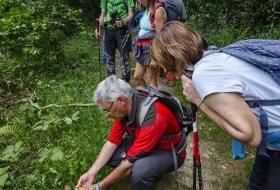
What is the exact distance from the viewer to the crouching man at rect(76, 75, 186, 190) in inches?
88.1

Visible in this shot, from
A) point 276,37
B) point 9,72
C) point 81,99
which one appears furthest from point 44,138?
point 276,37

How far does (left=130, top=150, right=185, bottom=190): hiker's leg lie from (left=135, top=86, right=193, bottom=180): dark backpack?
0.09 meters

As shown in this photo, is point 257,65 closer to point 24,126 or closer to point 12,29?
point 24,126

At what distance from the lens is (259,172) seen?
2.07 meters

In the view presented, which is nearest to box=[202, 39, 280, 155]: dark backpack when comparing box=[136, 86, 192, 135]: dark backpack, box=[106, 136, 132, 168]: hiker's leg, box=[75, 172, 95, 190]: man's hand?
box=[136, 86, 192, 135]: dark backpack

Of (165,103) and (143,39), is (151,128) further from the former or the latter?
(143,39)

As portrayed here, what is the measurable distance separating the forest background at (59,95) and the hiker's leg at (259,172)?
0.69 meters

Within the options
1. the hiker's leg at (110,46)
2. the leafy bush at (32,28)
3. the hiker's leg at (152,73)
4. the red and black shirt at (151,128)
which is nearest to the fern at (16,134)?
the red and black shirt at (151,128)

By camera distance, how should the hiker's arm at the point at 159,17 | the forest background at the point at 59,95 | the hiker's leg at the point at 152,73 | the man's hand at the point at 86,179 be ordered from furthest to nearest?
the hiker's leg at the point at 152,73 < the hiker's arm at the point at 159,17 < the forest background at the point at 59,95 < the man's hand at the point at 86,179

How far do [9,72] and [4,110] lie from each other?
1331 millimetres

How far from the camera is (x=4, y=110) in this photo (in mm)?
4043

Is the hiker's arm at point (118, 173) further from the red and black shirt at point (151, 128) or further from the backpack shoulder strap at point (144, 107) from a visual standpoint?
the backpack shoulder strap at point (144, 107)

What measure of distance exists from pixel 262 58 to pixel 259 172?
3.52 feet

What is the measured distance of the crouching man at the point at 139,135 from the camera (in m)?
2.24
